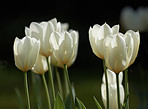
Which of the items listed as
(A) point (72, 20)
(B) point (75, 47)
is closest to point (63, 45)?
(B) point (75, 47)

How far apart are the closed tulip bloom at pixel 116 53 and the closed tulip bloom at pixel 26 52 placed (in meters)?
0.17

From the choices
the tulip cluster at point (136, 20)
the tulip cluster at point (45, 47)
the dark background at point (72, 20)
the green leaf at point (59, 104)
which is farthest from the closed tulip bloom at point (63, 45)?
the dark background at point (72, 20)

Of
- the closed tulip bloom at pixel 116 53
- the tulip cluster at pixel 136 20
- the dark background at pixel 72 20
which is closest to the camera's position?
the closed tulip bloom at pixel 116 53

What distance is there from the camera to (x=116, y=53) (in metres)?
0.80

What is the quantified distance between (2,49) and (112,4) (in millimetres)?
1520

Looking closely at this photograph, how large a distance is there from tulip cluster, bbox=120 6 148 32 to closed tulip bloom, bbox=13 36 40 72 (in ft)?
2.07

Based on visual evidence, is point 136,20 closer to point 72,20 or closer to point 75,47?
→ point 75,47

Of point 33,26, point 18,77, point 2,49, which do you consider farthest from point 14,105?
point 33,26

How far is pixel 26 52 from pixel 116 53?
22 cm

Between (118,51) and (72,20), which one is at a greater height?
(72,20)

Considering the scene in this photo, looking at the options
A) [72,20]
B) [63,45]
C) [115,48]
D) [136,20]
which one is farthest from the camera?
[72,20]

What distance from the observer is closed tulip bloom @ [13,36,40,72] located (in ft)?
2.80

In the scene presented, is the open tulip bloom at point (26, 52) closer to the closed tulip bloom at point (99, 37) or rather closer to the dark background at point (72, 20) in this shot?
the closed tulip bloom at point (99, 37)

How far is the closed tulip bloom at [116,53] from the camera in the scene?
785mm
